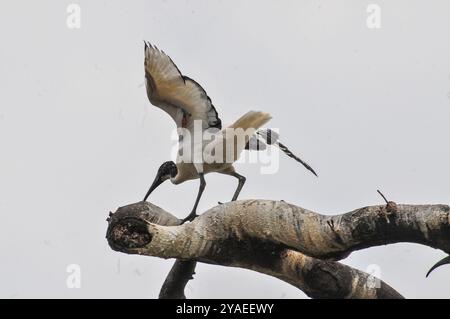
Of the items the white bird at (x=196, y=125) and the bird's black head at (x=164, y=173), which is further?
the bird's black head at (x=164, y=173)

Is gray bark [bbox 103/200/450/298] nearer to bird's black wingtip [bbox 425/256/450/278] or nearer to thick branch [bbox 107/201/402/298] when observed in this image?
thick branch [bbox 107/201/402/298]

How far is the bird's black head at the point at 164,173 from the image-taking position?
13336 mm

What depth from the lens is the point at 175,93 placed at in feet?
36.2

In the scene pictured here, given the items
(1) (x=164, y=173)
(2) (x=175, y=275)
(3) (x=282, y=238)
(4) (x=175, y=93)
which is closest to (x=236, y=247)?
(3) (x=282, y=238)

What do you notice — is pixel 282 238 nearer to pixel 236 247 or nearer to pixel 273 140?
pixel 236 247

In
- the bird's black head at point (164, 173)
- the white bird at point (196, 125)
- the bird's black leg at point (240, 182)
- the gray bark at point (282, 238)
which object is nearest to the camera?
the gray bark at point (282, 238)

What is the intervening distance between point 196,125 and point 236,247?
3.07m

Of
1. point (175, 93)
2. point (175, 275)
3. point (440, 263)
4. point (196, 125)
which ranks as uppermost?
point (175, 93)

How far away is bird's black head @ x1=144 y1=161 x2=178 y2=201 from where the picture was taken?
13.3 metres

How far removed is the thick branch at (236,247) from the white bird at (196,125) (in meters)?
1.80

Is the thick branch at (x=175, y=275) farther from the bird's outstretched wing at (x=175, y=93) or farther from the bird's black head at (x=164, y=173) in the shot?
the bird's black head at (x=164, y=173)

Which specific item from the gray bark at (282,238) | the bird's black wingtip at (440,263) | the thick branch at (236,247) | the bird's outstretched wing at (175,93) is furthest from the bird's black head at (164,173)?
the bird's black wingtip at (440,263)

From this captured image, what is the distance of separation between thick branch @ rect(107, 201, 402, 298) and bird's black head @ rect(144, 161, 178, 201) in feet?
13.6
